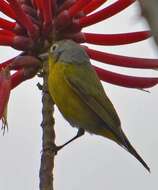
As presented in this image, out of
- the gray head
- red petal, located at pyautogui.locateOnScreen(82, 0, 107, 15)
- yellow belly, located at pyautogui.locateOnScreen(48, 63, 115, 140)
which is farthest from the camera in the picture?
red petal, located at pyautogui.locateOnScreen(82, 0, 107, 15)

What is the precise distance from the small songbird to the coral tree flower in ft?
0.34

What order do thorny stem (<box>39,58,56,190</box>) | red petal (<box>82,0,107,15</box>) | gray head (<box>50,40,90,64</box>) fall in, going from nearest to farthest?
thorny stem (<box>39,58,56,190</box>) < gray head (<box>50,40,90,64</box>) < red petal (<box>82,0,107,15</box>)

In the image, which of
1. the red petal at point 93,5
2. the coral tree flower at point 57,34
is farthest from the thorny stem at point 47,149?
the red petal at point 93,5

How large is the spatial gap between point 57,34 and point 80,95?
0.49m

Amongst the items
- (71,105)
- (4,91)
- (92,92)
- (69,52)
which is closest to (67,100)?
(71,105)

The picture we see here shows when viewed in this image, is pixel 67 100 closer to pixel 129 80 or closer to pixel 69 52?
pixel 69 52

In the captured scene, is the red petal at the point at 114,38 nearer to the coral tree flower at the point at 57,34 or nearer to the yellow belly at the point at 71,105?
the coral tree flower at the point at 57,34

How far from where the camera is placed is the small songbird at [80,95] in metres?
3.07

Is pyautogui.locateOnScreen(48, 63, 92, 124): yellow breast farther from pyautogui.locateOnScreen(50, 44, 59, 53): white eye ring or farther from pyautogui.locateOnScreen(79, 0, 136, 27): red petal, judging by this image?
pyautogui.locateOnScreen(79, 0, 136, 27): red petal

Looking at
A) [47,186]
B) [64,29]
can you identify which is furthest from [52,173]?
[64,29]

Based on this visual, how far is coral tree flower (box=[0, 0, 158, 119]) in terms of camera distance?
9.23ft

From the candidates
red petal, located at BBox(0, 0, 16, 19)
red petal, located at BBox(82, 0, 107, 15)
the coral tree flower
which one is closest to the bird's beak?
the coral tree flower

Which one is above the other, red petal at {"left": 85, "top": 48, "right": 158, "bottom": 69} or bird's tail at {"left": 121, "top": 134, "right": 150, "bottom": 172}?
red petal at {"left": 85, "top": 48, "right": 158, "bottom": 69}

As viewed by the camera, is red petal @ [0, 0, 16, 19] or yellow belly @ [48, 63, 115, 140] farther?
yellow belly @ [48, 63, 115, 140]
